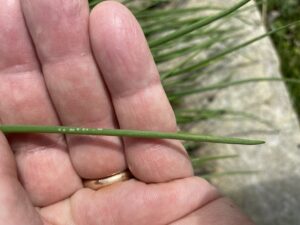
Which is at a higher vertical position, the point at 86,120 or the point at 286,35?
the point at 86,120

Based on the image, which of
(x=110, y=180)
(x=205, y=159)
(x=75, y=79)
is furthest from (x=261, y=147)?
(x=75, y=79)

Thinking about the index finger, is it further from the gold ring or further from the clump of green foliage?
the clump of green foliage

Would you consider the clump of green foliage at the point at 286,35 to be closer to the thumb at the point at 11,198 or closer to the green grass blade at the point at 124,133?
the green grass blade at the point at 124,133

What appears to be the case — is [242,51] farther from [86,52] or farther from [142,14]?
[86,52]

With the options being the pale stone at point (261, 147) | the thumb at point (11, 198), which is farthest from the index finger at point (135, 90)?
the pale stone at point (261, 147)

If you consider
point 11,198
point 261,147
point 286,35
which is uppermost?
point 11,198

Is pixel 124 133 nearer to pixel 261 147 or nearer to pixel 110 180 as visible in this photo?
pixel 110 180

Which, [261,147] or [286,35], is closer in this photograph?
[261,147]

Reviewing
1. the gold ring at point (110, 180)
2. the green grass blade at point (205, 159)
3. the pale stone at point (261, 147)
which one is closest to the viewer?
the gold ring at point (110, 180)
